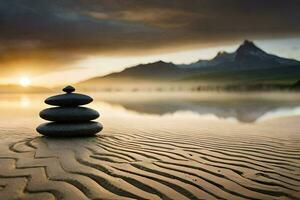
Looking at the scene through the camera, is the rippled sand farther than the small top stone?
No

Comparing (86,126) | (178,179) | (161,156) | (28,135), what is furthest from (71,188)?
(28,135)

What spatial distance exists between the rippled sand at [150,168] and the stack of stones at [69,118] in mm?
415

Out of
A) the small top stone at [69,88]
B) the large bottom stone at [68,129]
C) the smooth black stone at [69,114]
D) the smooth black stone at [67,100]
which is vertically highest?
the small top stone at [69,88]

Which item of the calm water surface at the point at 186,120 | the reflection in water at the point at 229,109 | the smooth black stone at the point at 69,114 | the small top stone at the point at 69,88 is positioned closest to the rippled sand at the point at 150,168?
the smooth black stone at the point at 69,114

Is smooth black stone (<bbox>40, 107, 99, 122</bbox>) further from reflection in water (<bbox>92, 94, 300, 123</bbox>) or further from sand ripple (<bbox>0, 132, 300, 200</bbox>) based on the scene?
reflection in water (<bbox>92, 94, 300, 123</bbox>)

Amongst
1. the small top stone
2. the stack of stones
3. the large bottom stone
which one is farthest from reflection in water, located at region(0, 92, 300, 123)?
the large bottom stone

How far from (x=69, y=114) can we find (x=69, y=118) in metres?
0.11

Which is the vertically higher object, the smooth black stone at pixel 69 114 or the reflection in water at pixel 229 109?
the smooth black stone at pixel 69 114

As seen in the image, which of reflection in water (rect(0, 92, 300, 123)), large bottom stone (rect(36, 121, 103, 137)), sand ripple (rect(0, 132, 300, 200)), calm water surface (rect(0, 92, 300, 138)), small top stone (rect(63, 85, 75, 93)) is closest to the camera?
sand ripple (rect(0, 132, 300, 200))

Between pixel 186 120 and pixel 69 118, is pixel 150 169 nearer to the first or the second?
pixel 69 118

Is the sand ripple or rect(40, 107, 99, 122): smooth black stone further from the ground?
rect(40, 107, 99, 122): smooth black stone

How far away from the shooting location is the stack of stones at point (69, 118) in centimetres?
930

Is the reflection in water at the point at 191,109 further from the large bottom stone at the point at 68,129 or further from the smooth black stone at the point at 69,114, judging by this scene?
the large bottom stone at the point at 68,129

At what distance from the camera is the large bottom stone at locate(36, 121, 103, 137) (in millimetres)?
9242
